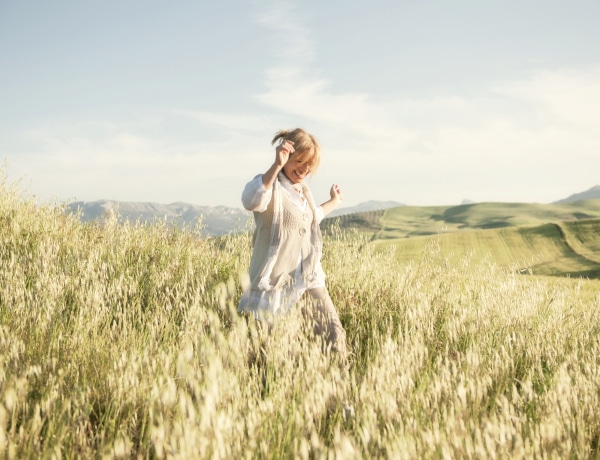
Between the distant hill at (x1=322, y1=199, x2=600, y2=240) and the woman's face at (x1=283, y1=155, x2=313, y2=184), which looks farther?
the distant hill at (x1=322, y1=199, x2=600, y2=240)

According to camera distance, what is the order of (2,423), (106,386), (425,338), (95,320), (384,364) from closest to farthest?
1. (2,423)
2. (384,364)
3. (106,386)
4. (95,320)
5. (425,338)

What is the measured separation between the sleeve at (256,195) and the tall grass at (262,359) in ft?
1.92

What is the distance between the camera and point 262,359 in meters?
2.88

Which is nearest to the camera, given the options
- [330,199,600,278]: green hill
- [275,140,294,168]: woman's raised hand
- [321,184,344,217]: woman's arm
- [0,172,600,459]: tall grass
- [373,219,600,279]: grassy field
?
[0,172,600,459]: tall grass

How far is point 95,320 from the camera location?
2600 millimetres

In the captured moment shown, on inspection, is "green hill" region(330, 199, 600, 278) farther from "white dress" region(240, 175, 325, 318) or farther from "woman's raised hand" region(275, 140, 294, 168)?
"woman's raised hand" region(275, 140, 294, 168)

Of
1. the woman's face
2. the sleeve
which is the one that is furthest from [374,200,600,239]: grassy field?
the sleeve

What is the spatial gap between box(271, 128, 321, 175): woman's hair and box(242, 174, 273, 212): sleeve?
36 cm

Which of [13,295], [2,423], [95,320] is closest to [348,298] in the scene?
[95,320]

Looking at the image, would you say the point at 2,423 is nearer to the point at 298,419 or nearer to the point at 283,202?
the point at 298,419

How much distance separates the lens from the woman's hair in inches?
130

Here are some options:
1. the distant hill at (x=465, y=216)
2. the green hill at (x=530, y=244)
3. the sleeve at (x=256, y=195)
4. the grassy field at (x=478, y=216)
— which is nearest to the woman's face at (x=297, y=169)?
the sleeve at (x=256, y=195)

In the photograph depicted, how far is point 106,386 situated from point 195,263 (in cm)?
255

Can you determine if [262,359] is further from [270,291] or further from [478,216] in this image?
[478,216]
